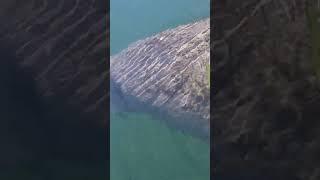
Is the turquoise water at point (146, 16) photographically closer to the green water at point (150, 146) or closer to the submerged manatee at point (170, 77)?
the submerged manatee at point (170, 77)

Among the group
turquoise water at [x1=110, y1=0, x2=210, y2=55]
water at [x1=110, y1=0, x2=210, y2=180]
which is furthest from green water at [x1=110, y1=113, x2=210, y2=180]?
turquoise water at [x1=110, y1=0, x2=210, y2=55]

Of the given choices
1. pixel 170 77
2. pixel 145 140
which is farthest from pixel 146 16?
pixel 145 140

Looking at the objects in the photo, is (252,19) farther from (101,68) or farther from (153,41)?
(101,68)

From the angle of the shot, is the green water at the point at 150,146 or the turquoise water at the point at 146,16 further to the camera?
the green water at the point at 150,146

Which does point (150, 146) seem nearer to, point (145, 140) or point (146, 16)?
point (145, 140)

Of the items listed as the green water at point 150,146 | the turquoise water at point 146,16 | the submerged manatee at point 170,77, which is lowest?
the green water at point 150,146

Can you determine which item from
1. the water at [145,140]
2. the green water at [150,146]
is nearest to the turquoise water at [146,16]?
the water at [145,140]

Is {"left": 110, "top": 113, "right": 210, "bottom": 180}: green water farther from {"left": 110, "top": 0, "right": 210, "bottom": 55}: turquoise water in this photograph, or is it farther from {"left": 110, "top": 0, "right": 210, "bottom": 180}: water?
{"left": 110, "top": 0, "right": 210, "bottom": 55}: turquoise water
